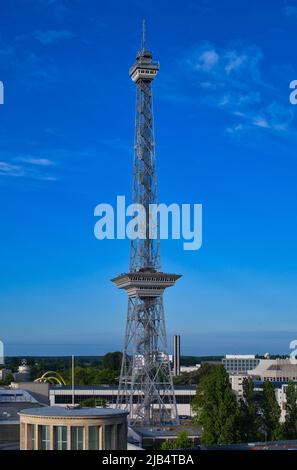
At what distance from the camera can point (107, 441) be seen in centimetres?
3334

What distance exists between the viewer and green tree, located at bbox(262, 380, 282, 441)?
233 ft

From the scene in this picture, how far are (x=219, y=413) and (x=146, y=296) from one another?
28.0 meters

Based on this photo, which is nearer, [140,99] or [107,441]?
[107,441]

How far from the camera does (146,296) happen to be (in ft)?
307

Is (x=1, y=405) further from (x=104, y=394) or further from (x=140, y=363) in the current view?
(x=104, y=394)

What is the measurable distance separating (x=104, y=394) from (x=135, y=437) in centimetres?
5994

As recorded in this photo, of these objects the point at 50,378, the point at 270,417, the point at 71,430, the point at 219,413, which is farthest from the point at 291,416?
the point at 71,430

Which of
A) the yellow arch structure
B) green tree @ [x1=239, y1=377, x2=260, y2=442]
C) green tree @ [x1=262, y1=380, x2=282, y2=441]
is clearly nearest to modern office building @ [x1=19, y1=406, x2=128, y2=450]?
green tree @ [x1=239, y1=377, x2=260, y2=442]

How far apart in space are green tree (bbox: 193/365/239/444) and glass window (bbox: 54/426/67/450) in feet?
118

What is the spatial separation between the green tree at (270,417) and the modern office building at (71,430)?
40.1 m

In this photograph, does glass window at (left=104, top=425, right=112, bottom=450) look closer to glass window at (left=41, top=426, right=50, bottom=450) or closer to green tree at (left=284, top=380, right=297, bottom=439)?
glass window at (left=41, top=426, right=50, bottom=450)

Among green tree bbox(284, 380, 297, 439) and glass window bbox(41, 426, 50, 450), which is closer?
glass window bbox(41, 426, 50, 450)

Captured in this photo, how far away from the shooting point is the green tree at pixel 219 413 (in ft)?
220
